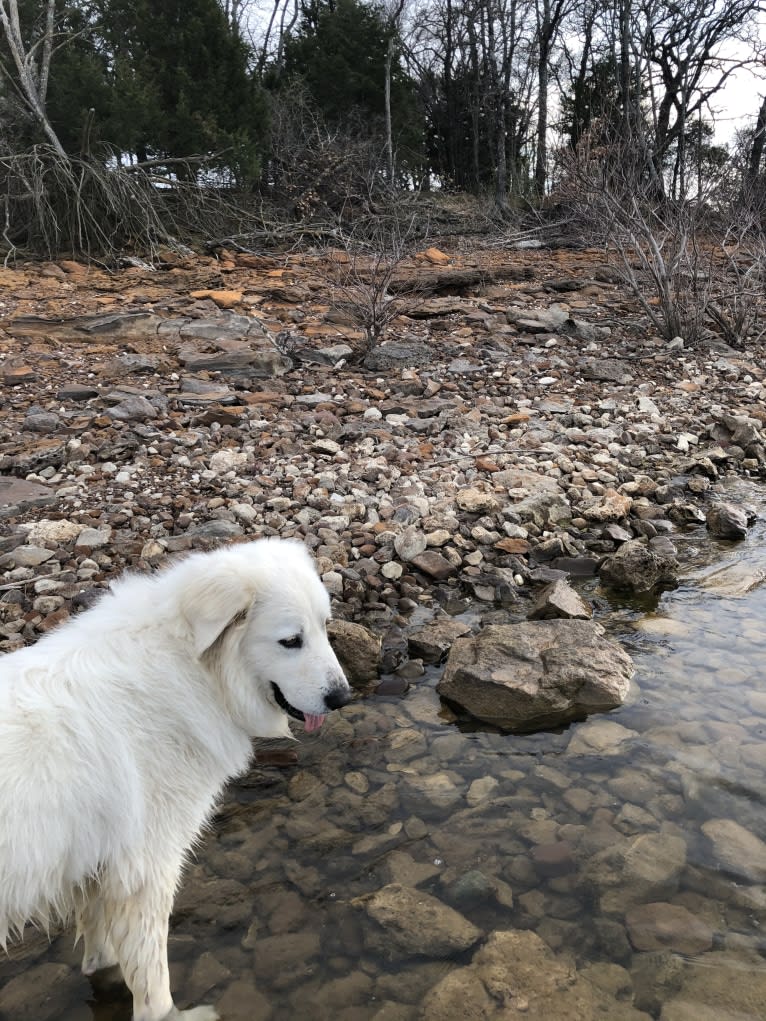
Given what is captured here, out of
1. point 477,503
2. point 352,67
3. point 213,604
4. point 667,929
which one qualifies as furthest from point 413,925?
point 352,67

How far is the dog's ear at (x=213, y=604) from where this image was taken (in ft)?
7.83

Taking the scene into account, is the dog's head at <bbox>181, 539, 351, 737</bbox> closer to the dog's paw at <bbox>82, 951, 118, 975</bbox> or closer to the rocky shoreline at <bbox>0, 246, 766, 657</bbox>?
the dog's paw at <bbox>82, 951, 118, 975</bbox>

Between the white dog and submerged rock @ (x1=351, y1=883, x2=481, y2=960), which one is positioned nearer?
the white dog

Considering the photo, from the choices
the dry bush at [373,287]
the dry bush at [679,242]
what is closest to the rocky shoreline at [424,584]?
the dry bush at [373,287]

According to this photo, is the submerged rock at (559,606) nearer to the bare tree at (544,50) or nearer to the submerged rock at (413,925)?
the submerged rock at (413,925)

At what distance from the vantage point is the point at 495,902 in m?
2.77

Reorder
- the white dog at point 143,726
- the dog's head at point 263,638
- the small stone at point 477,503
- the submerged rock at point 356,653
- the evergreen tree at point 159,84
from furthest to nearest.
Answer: the evergreen tree at point 159,84 < the small stone at point 477,503 < the submerged rock at point 356,653 < the dog's head at point 263,638 < the white dog at point 143,726

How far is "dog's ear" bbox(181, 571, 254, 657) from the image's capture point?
239cm

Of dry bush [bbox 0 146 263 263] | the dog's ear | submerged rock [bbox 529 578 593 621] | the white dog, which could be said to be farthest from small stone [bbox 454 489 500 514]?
dry bush [bbox 0 146 263 263]

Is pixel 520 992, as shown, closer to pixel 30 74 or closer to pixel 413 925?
pixel 413 925

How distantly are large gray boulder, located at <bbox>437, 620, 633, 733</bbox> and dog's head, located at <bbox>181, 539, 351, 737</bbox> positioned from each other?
1443 mm

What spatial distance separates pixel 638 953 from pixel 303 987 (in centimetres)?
116

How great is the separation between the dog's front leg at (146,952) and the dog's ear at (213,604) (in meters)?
0.80

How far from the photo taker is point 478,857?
9.76 ft
